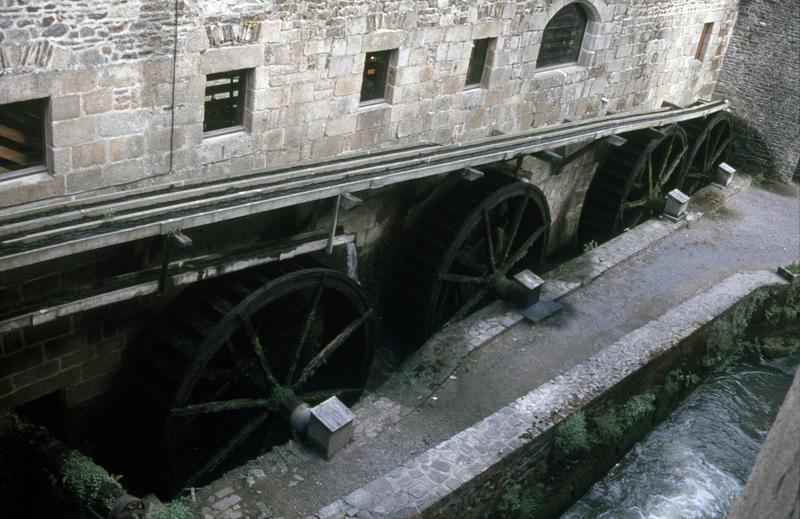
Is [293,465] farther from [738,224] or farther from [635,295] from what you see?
[738,224]

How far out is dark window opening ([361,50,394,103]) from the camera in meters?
8.88

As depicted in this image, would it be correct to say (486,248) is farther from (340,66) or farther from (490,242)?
(340,66)

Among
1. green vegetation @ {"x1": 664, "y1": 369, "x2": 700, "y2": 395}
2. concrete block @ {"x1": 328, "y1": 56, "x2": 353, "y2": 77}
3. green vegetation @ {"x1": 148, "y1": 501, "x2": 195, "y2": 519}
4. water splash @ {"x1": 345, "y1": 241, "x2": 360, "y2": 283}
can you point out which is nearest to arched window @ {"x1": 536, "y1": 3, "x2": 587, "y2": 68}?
concrete block @ {"x1": 328, "y1": 56, "x2": 353, "y2": 77}

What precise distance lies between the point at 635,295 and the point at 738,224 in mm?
3712

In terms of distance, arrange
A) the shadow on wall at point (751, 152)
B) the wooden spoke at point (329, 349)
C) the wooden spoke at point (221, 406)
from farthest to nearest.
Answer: the shadow on wall at point (751, 152) → the wooden spoke at point (329, 349) → the wooden spoke at point (221, 406)

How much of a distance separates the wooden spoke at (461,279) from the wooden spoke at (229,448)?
9.31ft

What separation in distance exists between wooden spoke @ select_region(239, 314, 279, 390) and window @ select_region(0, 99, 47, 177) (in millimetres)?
2137

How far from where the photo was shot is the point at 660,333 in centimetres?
978

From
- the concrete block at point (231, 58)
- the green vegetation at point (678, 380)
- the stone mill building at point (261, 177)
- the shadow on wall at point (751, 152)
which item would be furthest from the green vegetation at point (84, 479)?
the shadow on wall at point (751, 152)

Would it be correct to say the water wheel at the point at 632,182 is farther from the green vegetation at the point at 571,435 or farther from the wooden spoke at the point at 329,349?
the wooden spoke at the point at 329,349

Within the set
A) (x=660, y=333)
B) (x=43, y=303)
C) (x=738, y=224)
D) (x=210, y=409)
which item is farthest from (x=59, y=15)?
(x=738, y=224)

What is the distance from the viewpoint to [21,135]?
6406 mm

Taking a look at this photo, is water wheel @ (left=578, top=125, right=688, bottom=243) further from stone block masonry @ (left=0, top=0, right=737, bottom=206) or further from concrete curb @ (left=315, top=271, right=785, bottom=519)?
concrete curb @ (left=315, top=271, right=785, bottom=519)

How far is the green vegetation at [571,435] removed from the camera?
8.20m
